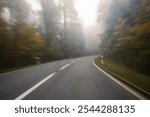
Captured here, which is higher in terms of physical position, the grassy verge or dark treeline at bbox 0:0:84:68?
dark treeline at bbox 0:0:84:68

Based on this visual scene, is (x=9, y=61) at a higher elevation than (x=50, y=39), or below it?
below

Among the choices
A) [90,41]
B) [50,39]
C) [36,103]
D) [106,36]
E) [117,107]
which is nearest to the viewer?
[117,107]

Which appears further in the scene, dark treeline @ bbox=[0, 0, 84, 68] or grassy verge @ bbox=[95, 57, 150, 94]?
dark treeline @ bbox=[0, 0, 84, 68]

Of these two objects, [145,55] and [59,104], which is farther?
[145,55]

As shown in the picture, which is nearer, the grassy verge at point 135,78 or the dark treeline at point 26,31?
the grassy verge at point 135,78

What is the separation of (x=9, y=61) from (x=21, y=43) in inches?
94.9

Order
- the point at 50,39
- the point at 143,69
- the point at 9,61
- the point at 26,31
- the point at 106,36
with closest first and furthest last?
1. the point at 143,69
2. the point at 9,61
3. the point at 26,31
4. the point at 106,36
5. the point at 50,39

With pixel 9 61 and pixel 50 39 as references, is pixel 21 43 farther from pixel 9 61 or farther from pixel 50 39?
pixel 50 39

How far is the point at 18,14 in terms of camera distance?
22672 millimetres

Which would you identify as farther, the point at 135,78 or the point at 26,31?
the point at 26,31

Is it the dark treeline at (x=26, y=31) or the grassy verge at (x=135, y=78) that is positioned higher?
the dark treeline at (x=26, y=31)

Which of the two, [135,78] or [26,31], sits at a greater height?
[26,31]

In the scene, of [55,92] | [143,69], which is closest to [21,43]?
[143,69]

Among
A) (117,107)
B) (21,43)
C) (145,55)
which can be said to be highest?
(21,43)
